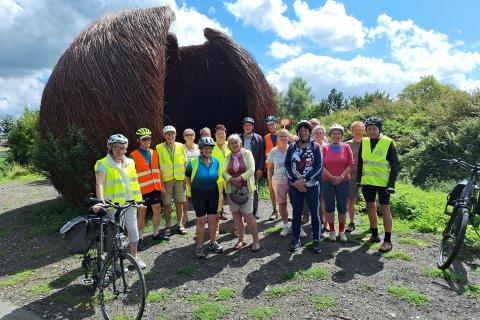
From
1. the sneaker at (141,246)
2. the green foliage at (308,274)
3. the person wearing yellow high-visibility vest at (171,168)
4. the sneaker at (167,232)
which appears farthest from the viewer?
the sneaker at (167,232)

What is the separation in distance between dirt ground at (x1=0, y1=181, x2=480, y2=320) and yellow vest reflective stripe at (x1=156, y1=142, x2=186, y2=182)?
3.41ft

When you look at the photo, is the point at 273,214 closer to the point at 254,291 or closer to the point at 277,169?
the point at 277,169

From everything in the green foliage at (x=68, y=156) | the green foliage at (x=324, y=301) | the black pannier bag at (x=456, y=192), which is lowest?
the green foliage at (x=324, y=301)

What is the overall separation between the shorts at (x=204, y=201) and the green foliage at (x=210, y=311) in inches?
55.4

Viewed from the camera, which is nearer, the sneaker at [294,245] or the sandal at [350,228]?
the sneaker at [294,245]

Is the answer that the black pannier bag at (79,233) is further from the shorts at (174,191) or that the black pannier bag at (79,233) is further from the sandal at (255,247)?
the sandal at (255,247)

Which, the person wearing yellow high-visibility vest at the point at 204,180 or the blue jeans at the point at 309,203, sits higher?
the person wearing yellow high-visibility vest at the point at 204,180

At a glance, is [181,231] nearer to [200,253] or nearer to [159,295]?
[200,253]

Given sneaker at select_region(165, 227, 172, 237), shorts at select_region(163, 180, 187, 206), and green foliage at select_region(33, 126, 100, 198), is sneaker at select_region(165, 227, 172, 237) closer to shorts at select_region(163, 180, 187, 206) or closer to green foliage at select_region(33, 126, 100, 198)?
shorts at select_region(163, 180, 187, 206)

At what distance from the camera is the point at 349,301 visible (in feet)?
13.4

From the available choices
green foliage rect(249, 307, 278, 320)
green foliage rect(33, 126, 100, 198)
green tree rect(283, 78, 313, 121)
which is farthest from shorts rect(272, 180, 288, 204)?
green tree rect(283, 78, 313, 121)

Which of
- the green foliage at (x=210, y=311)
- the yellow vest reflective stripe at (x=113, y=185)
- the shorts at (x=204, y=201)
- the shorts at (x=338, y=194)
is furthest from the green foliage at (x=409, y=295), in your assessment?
the yellow vest reflective stripe at (x=113, y=185)

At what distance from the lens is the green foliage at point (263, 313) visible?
12.5 ft

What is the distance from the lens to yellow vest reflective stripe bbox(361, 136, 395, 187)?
17.4 ft
